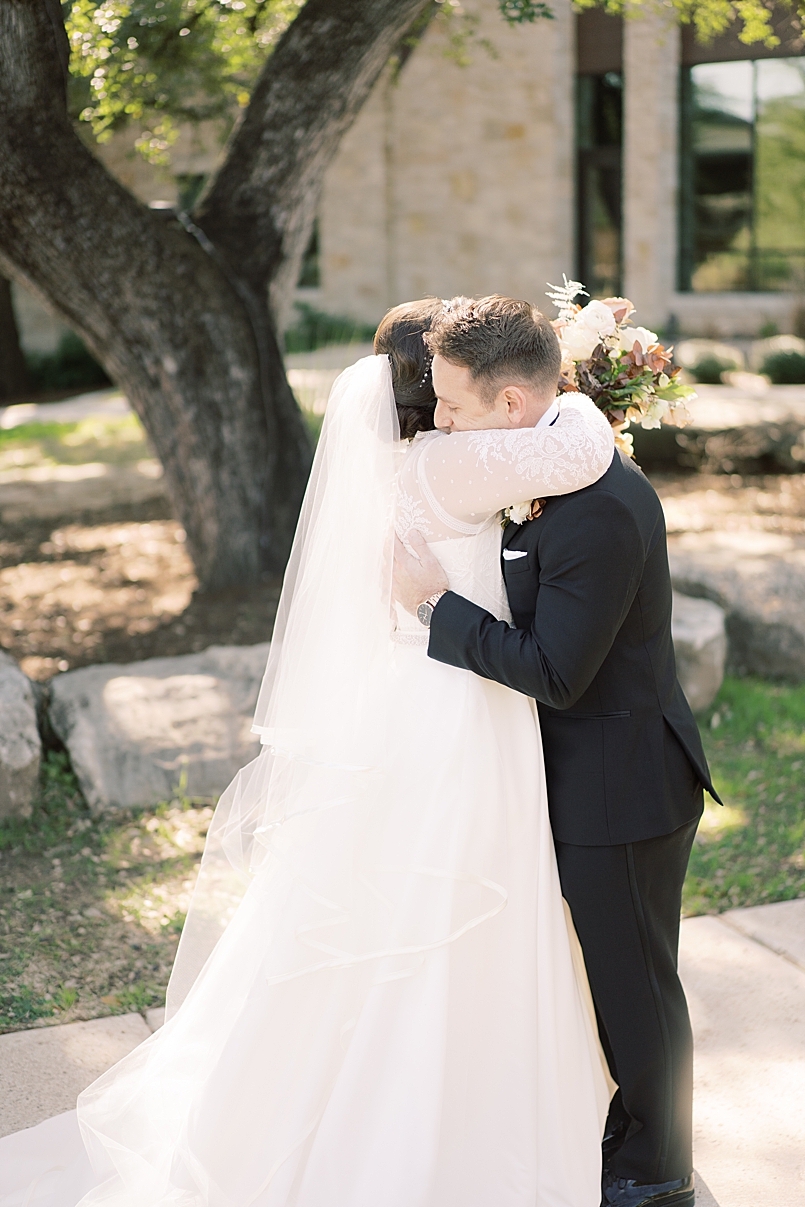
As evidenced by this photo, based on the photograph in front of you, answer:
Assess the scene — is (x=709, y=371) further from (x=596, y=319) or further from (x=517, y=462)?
(x=517, y=462)

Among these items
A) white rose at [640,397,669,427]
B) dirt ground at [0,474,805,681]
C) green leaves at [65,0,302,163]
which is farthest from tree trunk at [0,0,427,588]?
white rose at [640,397,669,427]

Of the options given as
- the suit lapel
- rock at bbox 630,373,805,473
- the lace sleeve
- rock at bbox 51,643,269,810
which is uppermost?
the lace sleeve

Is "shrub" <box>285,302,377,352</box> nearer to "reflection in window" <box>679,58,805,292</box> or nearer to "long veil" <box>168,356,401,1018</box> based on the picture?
"reflection in window" <box>679,58,805,292</box>

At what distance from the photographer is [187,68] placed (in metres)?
7.36

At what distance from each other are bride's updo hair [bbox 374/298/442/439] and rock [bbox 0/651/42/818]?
8.65 feet

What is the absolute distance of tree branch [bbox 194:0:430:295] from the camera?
19.2ft

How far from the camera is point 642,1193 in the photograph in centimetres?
242

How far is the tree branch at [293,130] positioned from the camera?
5844mm

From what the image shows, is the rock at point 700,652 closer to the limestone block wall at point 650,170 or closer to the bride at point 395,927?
the bride at point 395,927

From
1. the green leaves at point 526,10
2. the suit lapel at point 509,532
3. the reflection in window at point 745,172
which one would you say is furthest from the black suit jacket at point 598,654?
the reflection in window at point 745,172

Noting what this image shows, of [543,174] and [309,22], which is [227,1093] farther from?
[543,174]

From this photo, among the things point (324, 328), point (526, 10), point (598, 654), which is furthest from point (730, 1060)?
point (324, 328)

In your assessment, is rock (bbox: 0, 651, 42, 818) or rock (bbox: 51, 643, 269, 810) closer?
rock (bbox: 0, 651, 42, 818)

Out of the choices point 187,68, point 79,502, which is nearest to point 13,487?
point 79,502
